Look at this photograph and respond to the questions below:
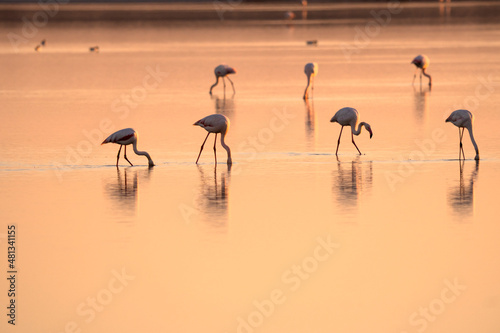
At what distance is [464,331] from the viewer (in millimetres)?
Answer: 7484

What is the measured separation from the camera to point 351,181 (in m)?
13.0

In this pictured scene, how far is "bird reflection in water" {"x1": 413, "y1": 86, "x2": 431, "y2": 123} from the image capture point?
63.9 feet

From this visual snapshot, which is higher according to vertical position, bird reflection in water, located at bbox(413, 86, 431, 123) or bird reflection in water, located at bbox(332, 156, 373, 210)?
bird reflection in water, located at bbox(413, 86, 431, 123)

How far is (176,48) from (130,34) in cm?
1356

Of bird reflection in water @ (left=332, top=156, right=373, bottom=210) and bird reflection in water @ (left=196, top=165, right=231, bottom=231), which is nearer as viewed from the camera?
bird reflection in water @ (left=196, top=165, right=231, bottom=231)

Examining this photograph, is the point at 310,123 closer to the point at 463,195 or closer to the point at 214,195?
the point at 214,195

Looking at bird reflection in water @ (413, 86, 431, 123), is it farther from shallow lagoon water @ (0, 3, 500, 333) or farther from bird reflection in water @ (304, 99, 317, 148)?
bird reflection in water @ (304, 99, 317, 148)

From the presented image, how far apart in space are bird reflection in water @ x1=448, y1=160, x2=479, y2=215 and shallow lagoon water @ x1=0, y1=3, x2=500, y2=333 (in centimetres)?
3

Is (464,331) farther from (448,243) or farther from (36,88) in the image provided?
(36,88)

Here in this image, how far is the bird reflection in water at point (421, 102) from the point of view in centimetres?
1947

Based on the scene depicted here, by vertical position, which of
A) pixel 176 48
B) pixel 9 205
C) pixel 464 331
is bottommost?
pixel 464 331

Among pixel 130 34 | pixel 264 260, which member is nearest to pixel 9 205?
pixel 264 260

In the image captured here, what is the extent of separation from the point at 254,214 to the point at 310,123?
7757 mm

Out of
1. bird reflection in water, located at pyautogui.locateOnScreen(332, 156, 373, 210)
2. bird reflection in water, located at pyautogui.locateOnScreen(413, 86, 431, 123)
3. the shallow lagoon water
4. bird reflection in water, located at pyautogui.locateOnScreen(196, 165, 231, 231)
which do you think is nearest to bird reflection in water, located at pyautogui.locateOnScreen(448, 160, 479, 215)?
the shallow lagoon water
